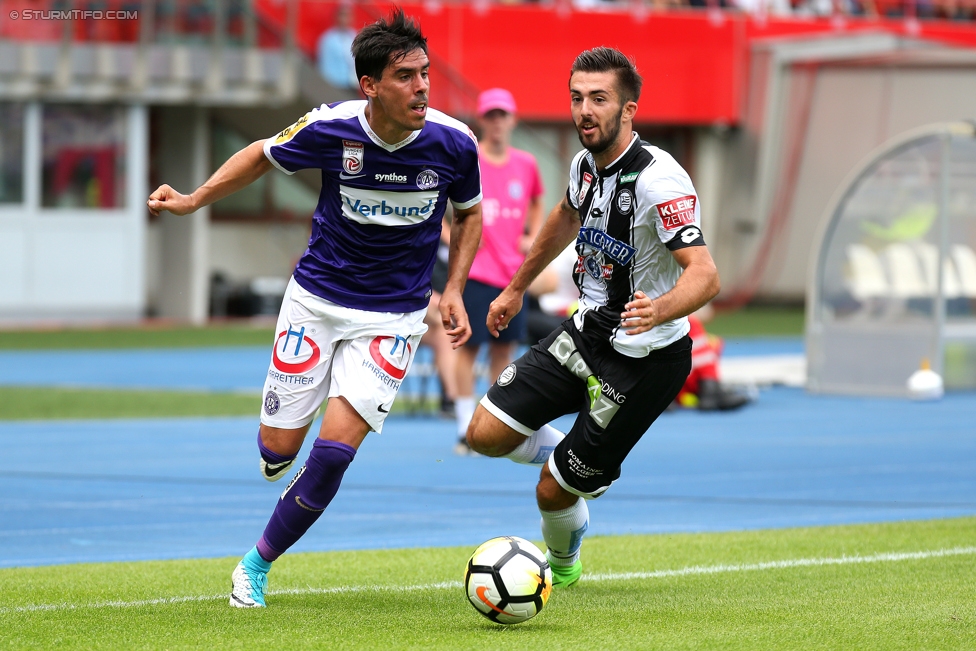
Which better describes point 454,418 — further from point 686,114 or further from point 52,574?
point 686,114

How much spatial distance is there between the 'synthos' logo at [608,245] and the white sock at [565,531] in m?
1.09

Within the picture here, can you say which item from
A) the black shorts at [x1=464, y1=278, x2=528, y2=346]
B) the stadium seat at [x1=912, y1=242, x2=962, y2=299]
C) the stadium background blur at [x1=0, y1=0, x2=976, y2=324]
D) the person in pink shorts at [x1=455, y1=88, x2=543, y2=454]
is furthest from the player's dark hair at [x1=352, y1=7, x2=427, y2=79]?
the stadium background blur at [x1=0, y1=0, x2=976, y2=324]

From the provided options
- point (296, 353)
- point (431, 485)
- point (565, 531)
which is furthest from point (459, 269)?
point (431, 485)

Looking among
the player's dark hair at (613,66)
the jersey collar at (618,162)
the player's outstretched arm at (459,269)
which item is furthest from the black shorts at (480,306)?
the player's dark hair at (613,66)

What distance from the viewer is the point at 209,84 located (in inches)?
1004

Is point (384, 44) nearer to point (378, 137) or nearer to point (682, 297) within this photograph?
point (378, 137)

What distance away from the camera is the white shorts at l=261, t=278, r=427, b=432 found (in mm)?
5965

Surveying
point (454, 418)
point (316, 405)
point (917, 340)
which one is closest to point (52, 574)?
point (316, 405)

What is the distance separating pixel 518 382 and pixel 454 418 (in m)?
7.48

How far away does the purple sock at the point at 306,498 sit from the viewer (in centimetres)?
579

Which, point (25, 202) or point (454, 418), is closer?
point (454, 418)

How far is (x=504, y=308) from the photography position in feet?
20.7

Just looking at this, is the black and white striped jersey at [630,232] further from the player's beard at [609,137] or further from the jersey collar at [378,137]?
the jersey collar at [378,137]

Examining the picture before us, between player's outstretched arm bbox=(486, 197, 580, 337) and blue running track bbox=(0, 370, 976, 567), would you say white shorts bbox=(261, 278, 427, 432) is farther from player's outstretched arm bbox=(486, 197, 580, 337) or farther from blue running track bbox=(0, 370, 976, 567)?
blue running track bbox=(0, 370, 976, 567)
